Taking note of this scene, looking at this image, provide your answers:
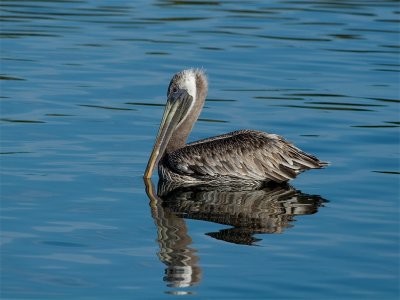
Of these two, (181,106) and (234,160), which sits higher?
(181,106)

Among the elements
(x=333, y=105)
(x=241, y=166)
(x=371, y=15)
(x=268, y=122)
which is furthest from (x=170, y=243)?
(x=371, y=15)

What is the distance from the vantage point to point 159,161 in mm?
10391

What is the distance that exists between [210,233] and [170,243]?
1.15 ft

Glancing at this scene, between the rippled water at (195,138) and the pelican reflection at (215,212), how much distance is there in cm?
2

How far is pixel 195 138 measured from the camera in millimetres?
11719

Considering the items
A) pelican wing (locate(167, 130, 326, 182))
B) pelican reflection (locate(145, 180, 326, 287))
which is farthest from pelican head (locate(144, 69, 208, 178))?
pelican reflection (locate(145, 180, 326, 287))

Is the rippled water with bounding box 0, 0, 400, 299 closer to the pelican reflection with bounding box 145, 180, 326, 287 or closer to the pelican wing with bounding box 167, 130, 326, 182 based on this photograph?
the pelican reflection with bounding box 145, 180, 326, 287

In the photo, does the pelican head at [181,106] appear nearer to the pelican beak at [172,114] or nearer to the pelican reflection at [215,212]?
the pelican beak at [172,114]

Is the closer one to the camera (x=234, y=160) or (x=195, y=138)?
(x=234, y=160)

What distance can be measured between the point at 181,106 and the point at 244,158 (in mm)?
996

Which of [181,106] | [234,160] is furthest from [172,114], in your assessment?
[234,160]

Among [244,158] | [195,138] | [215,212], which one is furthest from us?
[195,138]

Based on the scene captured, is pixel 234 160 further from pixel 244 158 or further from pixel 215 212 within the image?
pixel 215 212

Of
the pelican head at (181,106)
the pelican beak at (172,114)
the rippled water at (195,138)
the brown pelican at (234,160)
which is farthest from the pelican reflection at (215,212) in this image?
the pelican head at (181,106)
